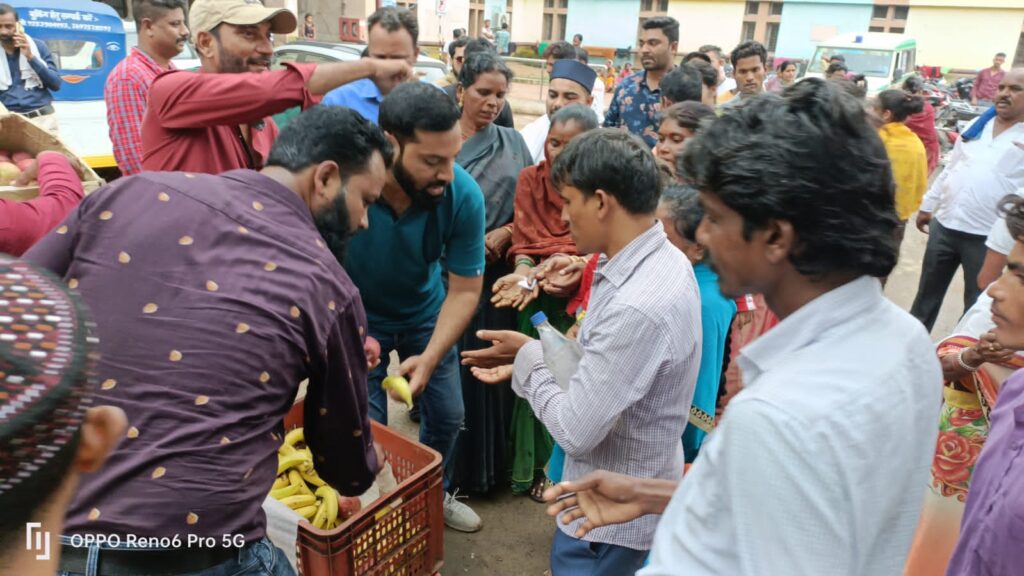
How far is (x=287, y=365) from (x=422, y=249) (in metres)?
1.26

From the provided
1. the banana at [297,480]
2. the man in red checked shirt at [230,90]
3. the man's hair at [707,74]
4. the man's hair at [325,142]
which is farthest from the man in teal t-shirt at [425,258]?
the man's hair at [707,74]

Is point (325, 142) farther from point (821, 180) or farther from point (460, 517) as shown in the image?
point (460, 517)

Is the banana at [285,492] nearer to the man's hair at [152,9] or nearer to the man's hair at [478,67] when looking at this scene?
the man's hair at [478,67]

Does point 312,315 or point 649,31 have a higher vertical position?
point 649,31

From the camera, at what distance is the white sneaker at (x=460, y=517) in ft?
9.55

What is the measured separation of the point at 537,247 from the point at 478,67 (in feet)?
3.55

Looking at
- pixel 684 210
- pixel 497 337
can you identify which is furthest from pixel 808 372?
pixel 684 210

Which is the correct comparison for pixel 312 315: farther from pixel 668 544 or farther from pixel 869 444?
pixel 869 444

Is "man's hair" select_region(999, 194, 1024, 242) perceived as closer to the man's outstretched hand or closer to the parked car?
the man's outstretched hand

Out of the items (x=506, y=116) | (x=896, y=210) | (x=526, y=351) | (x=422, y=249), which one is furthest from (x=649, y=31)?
(x=896, y=210)

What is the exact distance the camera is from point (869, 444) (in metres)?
0.88

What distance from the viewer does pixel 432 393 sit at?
9.00 ft

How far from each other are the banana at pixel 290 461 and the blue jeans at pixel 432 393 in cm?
46

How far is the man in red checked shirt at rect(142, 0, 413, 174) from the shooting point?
85.9 inches
